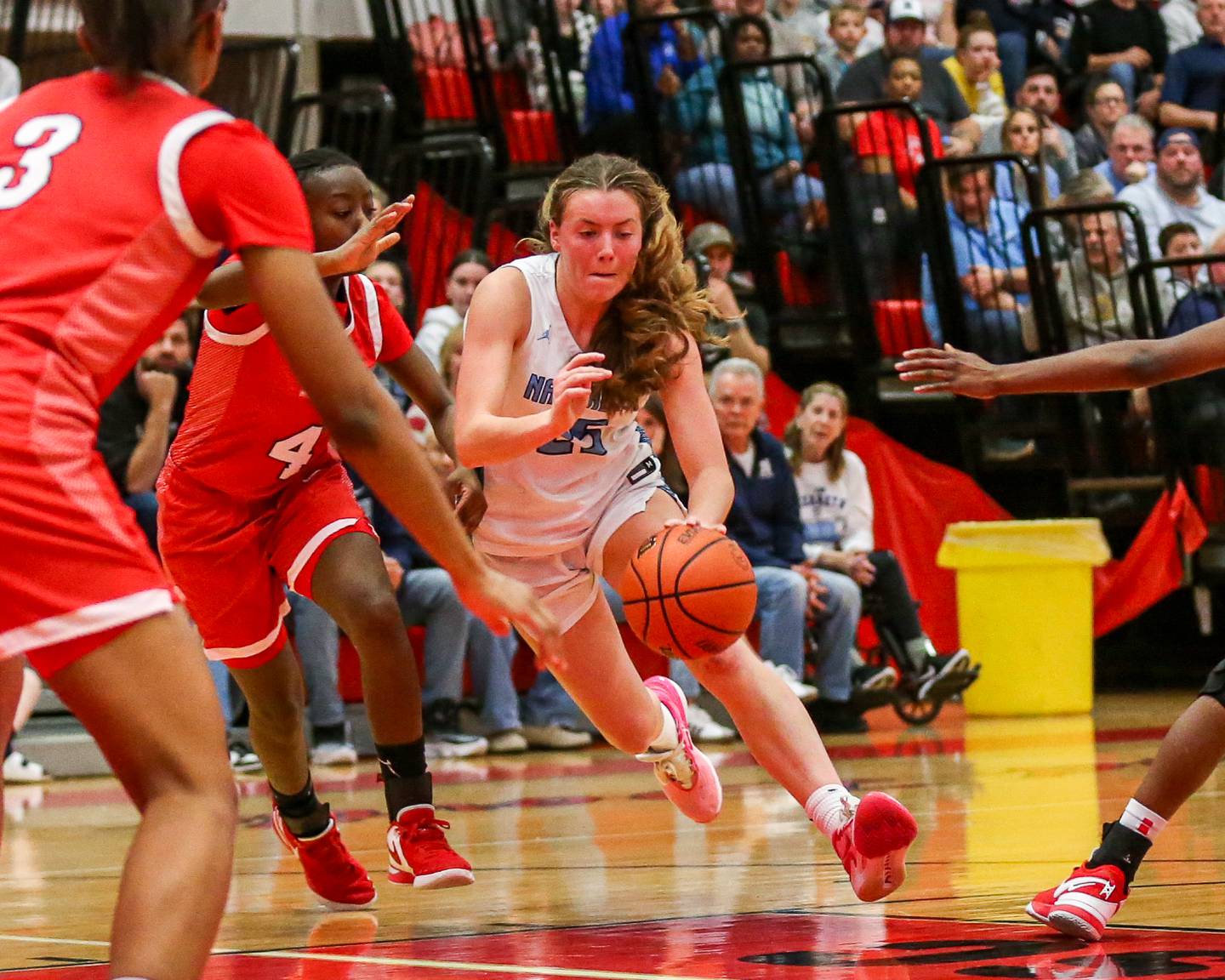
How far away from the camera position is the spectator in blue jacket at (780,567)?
31.4ft

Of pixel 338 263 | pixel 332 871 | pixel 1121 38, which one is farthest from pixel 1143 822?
pixel 1121 38

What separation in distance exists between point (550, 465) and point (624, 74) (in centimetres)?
758

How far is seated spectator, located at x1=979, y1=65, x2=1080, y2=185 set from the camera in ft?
41.2

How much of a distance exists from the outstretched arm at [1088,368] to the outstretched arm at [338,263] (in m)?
1.16

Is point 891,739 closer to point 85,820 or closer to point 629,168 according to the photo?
point 85,820

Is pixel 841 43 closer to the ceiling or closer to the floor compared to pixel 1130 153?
closer to the ceiling

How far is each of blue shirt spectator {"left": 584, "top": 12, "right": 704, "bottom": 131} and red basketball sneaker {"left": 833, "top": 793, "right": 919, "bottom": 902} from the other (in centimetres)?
824

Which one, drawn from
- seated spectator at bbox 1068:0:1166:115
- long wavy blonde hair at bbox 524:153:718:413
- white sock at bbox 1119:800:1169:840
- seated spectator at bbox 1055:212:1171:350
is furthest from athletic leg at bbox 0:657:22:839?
seated spectator at bbox 1068:0:1166:115

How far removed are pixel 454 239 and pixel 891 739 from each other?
419cm

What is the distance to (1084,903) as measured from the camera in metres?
3.81

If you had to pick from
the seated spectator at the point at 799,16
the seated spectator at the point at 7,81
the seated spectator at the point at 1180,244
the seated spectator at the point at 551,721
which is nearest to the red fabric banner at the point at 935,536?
the seated spectator at the point at 1180,244

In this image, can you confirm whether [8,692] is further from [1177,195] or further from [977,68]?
[977,68]

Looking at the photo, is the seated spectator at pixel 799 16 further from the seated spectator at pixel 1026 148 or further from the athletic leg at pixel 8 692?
the athletic leg at pixel 8 692

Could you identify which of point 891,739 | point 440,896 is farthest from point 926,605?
point 440,896
